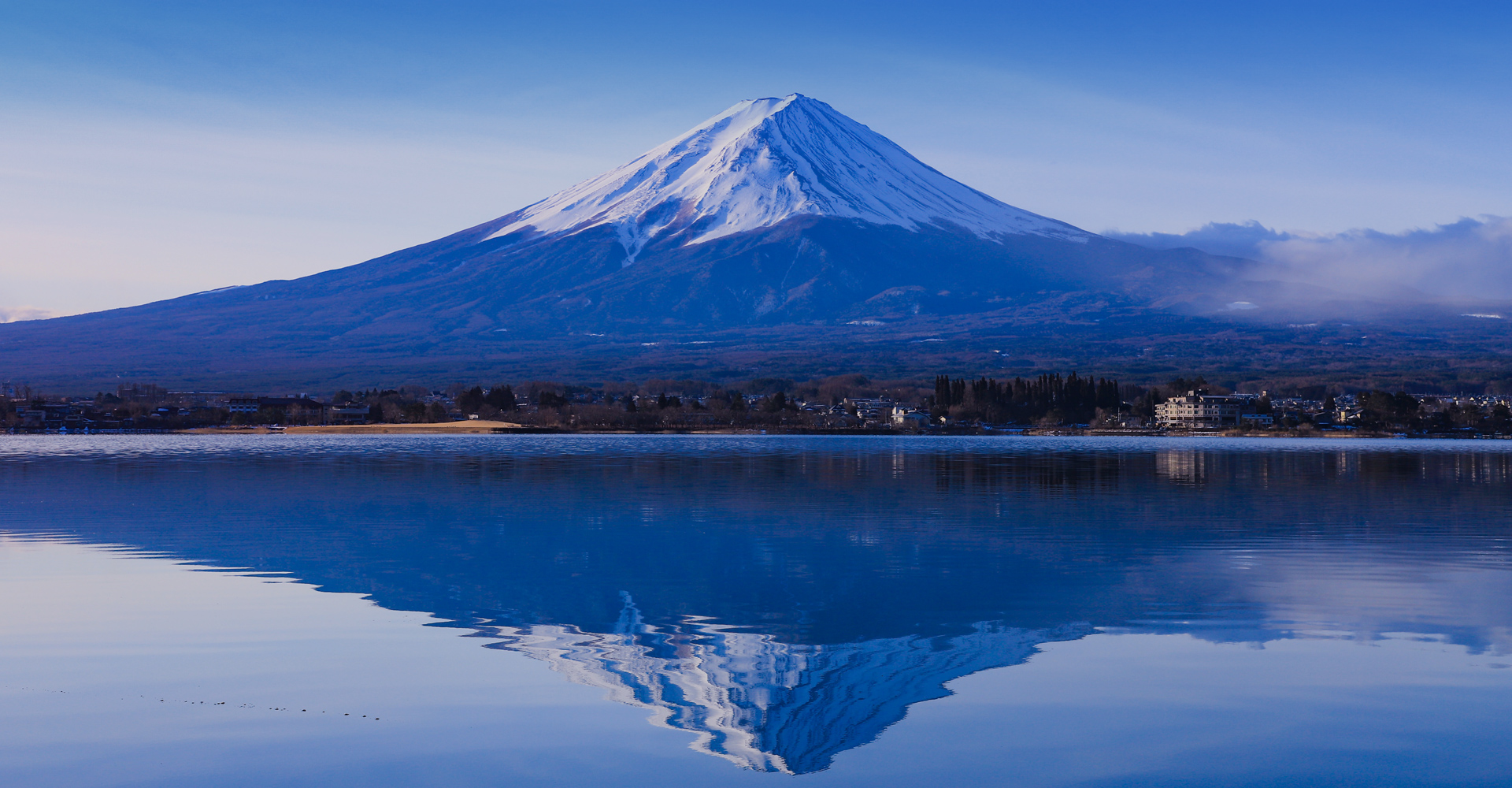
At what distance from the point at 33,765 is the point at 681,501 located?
68.5ft

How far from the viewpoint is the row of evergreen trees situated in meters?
123

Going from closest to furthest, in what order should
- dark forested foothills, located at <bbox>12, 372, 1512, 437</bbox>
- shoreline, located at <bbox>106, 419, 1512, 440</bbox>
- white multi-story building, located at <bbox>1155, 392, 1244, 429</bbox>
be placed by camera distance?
shoreline, located at <bbox>106, 419, 1512, 440</bbox>, dark forested foothills, located at <bbox>12, 372, 1512, 437</bbox>, white multi-story building, located at <bbox>1155, 392, 1244, 429</bbox>

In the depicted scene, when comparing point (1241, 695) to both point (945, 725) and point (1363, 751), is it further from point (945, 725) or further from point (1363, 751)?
point (945, 725)

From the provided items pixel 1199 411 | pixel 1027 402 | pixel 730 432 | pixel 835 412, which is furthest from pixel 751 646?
pixel 1199 411

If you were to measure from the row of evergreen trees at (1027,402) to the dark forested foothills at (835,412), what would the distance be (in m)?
0.15

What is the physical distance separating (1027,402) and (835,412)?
2016cm

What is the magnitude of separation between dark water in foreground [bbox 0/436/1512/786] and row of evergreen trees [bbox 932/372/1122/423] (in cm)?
9560

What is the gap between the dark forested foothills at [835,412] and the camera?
115 meters

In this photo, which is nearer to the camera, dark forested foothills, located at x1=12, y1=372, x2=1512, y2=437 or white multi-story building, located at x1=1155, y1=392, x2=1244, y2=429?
dark forested foothills, located at x1=12, y1=372, x2=1512, y2=437

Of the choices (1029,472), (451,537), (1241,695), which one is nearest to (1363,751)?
(1241,695)

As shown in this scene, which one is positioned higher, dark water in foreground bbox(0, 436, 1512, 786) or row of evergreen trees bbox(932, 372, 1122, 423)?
row of evergreen trees bbox(932, 372, 1122, 423)

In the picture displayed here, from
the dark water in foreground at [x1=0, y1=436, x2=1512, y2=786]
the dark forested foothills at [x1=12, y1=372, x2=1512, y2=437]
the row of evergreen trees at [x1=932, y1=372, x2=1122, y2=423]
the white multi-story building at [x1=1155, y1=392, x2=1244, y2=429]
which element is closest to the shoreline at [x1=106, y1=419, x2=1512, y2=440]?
the dark forested foothills at [x1=12, y1=372, x2=1512, y2=437]

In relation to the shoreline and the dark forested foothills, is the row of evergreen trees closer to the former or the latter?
the dark forested foothills

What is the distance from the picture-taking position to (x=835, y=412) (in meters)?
134
